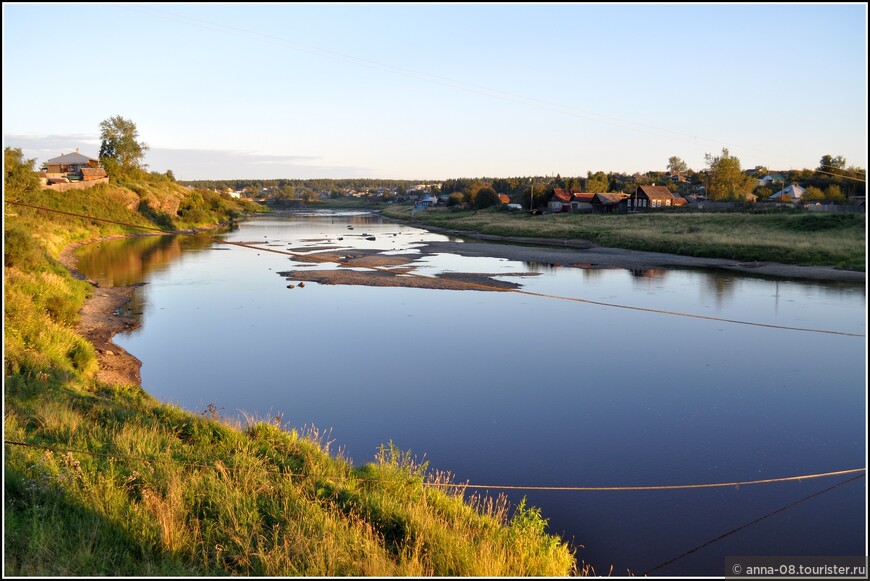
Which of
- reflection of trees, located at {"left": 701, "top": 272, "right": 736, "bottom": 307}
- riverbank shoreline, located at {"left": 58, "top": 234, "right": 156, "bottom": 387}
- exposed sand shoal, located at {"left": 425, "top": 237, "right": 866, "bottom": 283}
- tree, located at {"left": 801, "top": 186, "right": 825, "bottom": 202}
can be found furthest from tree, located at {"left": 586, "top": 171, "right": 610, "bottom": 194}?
riverbank shoreline, located at {"left": 58, "top": 234, "right": 156, "bottom": 387}

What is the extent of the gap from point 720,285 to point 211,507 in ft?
82.3

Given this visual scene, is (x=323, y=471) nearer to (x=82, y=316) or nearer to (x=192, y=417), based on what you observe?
(x=192, y=417)

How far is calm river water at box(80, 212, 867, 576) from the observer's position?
8.07 metres

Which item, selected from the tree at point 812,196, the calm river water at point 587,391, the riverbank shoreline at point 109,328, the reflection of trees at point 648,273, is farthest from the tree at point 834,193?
the riverbank shoreline at point 109,328

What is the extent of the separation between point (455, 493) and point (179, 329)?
13.3 metres

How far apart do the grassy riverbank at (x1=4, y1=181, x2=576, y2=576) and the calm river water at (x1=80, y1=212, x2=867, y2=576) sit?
145cm

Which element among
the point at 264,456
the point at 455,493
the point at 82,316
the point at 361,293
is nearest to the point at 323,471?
the point at 264,456

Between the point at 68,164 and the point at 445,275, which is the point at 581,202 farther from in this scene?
the point at 68,164

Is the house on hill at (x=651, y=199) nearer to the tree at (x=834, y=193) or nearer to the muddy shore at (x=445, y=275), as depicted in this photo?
the tree at (x=834, y=193)

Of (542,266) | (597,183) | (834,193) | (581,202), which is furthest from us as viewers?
(597,183)

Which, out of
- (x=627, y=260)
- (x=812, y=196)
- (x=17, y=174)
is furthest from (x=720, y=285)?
(x=812, y=196)

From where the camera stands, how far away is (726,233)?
43.0 meters

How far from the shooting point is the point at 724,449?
32.7 ft

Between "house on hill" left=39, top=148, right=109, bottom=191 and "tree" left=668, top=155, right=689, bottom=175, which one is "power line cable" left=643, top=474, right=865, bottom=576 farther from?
"tree" left=668, top=155, right=689, bottom=175
